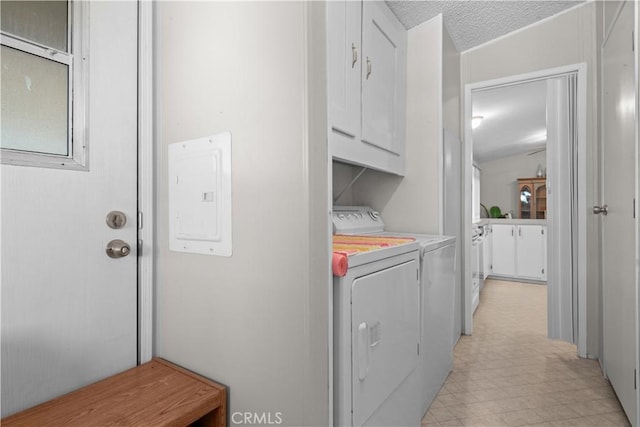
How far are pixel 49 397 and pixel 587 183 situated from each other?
126 inches

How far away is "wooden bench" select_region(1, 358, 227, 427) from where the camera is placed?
34.0 inches

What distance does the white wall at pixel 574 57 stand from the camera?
2307 millimetres

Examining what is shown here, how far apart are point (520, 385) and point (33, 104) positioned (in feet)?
9.01

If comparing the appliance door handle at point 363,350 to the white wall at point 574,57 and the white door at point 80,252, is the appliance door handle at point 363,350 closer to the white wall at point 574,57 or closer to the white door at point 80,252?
the white door at point 80,252

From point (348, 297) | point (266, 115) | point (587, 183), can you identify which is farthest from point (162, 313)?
point (587, 183)

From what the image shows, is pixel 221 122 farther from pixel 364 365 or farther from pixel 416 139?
pixel 416 139

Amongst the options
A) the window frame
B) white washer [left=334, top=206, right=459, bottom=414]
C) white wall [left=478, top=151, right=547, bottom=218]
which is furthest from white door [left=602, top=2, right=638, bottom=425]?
white wall [left=478, top=151, right=547, bottom=218]

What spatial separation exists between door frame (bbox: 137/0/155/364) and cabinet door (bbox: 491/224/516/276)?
5.32 meters

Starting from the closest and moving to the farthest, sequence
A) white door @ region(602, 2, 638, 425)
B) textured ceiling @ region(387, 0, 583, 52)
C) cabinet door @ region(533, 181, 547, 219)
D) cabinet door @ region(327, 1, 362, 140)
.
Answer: cabinet door @ region(327, 1, 362, 140), white door @ region(602, 2, 638, 425), textured ceiling @ region(387, 0, 583, 52), cabinet door @ region(533, 181, 547, 219)

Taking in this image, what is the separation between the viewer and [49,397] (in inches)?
38.5

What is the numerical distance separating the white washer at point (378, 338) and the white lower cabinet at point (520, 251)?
432cm

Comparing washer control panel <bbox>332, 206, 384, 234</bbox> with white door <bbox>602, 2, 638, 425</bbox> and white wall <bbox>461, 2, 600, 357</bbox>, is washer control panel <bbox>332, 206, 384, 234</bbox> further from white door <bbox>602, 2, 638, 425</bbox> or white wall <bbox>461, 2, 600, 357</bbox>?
white wall <bbox>461, 2, 600, 357</bbox>

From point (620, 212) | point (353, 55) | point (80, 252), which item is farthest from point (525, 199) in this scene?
point (80, 252)

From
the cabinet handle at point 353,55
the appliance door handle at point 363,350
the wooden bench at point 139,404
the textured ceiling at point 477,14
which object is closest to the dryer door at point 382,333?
the appliance door handle at point 363,350
